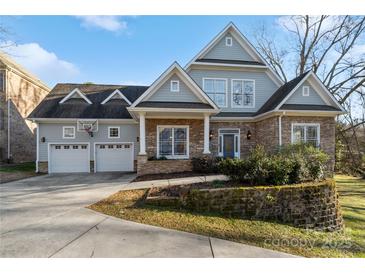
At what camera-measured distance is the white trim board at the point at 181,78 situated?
1096 cm

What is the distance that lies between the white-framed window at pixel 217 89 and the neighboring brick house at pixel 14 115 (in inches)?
642

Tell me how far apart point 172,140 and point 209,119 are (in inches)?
95.7

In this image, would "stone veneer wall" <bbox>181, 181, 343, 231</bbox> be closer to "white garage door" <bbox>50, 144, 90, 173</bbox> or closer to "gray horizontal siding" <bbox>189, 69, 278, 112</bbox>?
"gray horizontal siding" <bbox>189, 69, 278, 112</bbox>

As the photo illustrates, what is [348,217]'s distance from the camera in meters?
7.48

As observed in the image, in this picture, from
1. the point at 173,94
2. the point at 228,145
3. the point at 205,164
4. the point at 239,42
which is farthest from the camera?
the point at 239,42

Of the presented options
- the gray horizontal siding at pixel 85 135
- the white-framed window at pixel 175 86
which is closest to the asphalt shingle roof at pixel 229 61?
the white-framed window at pixel 175 86

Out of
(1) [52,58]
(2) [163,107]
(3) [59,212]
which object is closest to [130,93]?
(1) [52,58]

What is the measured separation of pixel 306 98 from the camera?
12.2 meters

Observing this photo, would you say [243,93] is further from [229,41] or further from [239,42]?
[229,41]

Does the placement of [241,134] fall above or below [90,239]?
above

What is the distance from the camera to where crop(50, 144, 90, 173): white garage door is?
13641mm

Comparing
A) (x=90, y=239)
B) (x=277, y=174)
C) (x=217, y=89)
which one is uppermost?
(x=217, y=89)

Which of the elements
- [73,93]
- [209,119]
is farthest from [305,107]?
[73,93]

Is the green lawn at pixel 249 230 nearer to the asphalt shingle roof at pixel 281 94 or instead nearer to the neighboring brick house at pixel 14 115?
the asphalt shingle roof at pixel 281 94
